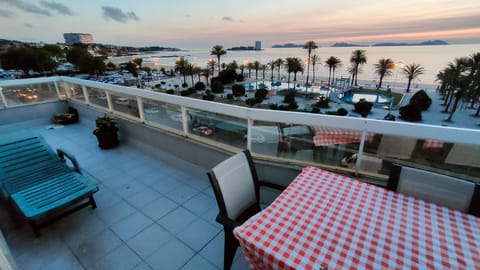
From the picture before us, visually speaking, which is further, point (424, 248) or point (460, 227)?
point (460, 227)

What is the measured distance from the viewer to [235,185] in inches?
66.1

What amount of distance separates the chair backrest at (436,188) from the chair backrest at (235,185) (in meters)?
→ 1.08

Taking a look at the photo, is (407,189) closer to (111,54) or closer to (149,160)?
(149,160)

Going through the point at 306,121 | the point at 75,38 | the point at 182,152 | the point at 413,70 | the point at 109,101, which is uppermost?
the point at 75,38

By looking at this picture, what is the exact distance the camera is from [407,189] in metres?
1.49

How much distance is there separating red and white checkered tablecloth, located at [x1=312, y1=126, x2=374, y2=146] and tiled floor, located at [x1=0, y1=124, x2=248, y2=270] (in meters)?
1.40

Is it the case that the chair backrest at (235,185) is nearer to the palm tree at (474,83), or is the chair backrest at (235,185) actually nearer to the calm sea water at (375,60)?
the palm tree at (474,83)

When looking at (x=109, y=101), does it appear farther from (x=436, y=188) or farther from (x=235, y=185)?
(x=436, y=188)

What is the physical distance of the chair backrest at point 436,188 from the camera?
133 cm

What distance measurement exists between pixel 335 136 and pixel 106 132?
13.8ft

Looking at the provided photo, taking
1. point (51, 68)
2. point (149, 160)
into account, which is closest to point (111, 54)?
point (51, 68)

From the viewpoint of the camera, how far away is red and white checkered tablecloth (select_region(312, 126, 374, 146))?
1.95 meters

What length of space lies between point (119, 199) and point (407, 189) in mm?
3180

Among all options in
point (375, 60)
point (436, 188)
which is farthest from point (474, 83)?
point (375, 60)
